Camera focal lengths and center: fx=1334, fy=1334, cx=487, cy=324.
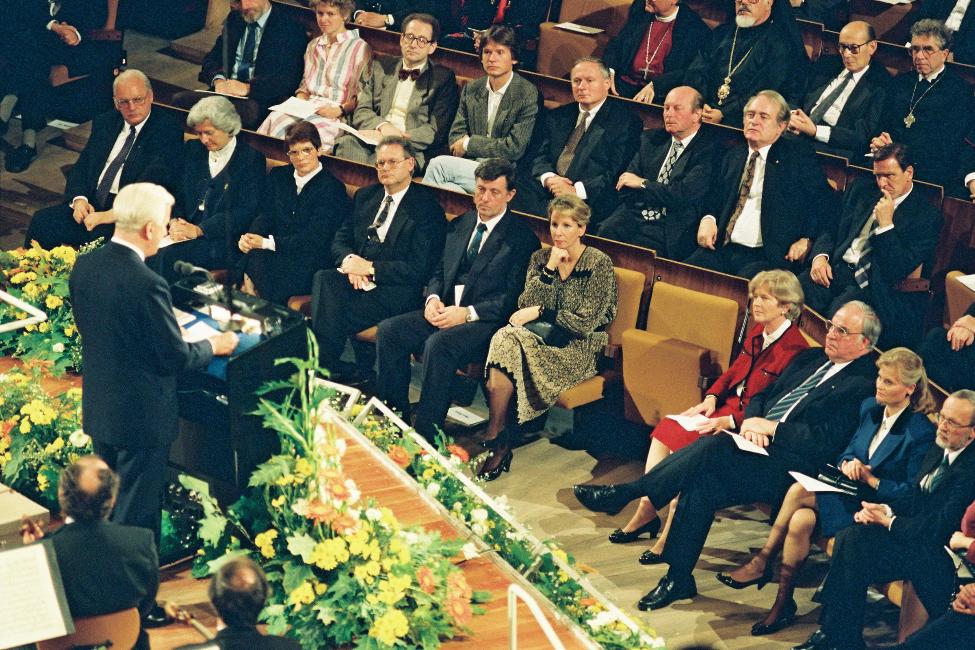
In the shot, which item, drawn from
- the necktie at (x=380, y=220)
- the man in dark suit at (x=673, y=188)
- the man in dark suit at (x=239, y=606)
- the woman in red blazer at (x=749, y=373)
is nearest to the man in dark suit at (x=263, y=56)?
the necktie at (x=380, y=220)

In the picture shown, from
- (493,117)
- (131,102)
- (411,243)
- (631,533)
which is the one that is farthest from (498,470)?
(131,102)

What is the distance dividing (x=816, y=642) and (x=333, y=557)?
150 cm

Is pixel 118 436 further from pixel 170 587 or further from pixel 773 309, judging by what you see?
pixel 773 309

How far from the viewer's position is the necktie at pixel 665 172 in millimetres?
5141

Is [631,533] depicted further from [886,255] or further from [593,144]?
[593,144]

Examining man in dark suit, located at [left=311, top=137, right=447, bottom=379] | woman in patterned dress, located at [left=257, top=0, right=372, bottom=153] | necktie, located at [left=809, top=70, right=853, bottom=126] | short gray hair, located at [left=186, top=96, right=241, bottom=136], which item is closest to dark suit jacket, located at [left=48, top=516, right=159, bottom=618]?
man in dark suit, located at [left=311, top=137, right=447, bottom=379]

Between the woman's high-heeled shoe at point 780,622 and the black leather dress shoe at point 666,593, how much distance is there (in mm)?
229

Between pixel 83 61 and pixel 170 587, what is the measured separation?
3877mm

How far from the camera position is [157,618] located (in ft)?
11.6

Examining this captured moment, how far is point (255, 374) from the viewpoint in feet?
11.0

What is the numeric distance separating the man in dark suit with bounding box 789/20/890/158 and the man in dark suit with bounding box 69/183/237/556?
2.87m

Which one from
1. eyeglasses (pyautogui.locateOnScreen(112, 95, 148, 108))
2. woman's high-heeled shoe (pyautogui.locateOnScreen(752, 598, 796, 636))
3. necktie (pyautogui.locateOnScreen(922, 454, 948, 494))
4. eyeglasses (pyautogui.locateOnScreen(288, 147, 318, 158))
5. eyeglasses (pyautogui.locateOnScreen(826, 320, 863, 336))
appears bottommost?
woman's high-heeled shoe (pyautogui.locateOnScreen(752, 598, 796, 636))

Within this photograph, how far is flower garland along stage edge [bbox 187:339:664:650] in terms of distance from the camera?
130 inches

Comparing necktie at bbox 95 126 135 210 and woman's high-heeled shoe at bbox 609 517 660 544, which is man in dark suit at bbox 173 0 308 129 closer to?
necktie at bbox 95 126 135 210
